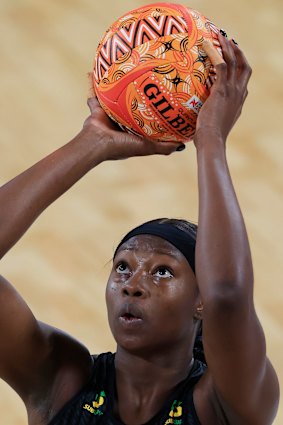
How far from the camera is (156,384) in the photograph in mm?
1875

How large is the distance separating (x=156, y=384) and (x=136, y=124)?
0.46 meters

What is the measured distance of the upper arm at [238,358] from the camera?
1.61 meters

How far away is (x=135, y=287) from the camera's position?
183cm

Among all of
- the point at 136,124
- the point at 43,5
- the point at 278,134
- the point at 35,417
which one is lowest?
the point at 35,417

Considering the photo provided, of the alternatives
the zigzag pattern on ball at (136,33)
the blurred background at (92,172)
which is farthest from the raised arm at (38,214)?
the blurred background at (92,172)

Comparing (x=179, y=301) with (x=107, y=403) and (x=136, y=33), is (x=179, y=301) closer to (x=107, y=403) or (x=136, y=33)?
(x=107, y=403)

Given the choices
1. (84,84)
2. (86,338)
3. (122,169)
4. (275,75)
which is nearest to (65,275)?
(86,338)

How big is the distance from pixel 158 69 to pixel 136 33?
8 cm

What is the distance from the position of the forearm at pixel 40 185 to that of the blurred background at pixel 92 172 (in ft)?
5.06

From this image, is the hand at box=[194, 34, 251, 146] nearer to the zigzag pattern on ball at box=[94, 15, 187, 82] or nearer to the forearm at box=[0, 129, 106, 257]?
the zigzag pattern on ball at box=[94, 15, 187, 82]

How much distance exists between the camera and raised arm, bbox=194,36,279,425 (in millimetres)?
1613

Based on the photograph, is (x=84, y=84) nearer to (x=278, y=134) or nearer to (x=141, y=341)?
(x=278, y=134)

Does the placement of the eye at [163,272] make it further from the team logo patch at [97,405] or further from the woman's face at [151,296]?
the team logo patch at [97,405]

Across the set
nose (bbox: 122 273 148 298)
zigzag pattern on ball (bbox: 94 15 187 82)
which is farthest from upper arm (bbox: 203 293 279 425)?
zigzag pattern on ball (bbox: 94 15 187 82)
